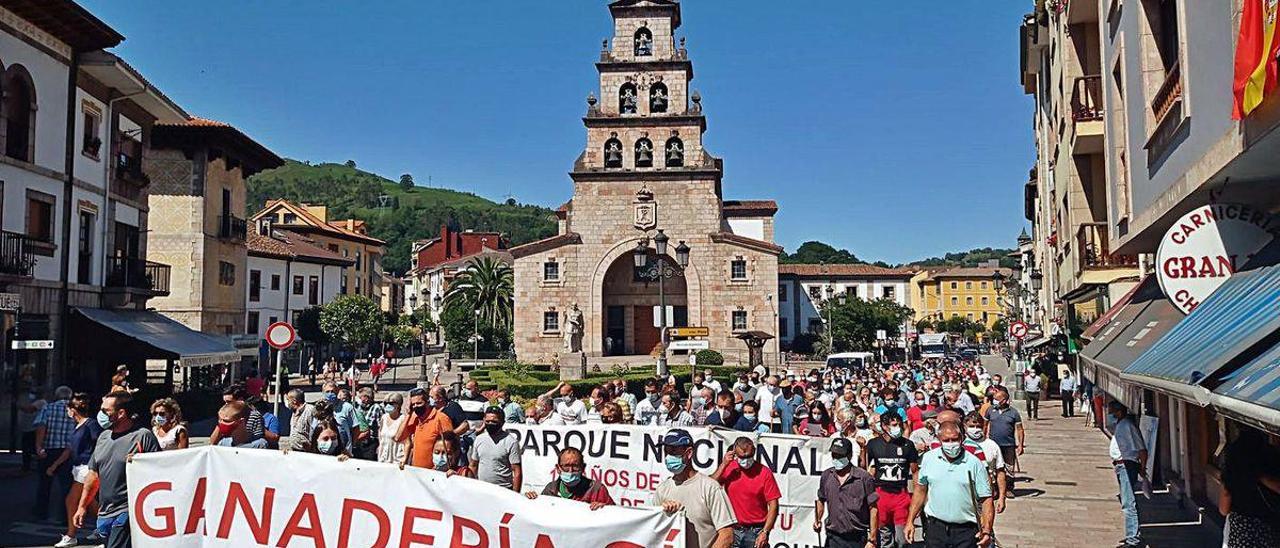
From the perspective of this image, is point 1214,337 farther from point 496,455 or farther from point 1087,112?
point 1087,112

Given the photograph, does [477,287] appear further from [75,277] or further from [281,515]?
[281,515]

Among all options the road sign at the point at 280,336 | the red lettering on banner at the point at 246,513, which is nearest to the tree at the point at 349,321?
the road sign at the point at 280,336

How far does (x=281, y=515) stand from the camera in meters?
7.42

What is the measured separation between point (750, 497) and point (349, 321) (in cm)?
4046

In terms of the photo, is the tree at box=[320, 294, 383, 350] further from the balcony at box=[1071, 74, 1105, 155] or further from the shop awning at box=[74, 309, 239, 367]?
the balcony at box=[1071, 74, 1105, 155]

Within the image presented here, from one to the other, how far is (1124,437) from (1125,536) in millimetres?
1093

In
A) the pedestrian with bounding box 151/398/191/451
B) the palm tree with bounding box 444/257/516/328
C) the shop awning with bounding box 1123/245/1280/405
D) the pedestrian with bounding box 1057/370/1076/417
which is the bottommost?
the pedestrian with bounding box 1057/370/1076/417

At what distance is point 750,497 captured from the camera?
7512 millimetres

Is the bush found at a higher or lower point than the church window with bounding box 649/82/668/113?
lower

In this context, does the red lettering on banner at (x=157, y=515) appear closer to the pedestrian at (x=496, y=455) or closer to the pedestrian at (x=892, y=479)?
the pedestrian at (x=496, y=455)

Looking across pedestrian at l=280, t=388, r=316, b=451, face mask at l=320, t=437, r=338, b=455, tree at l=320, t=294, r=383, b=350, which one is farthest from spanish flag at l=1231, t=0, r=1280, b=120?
tree at l=320, t=294, r=383, b=350

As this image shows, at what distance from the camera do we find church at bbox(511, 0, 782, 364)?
51.7 metres

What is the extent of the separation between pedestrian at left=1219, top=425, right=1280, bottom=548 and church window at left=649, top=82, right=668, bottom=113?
47960 millimetres

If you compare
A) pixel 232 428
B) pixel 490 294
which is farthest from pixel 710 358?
pixel 232 428
